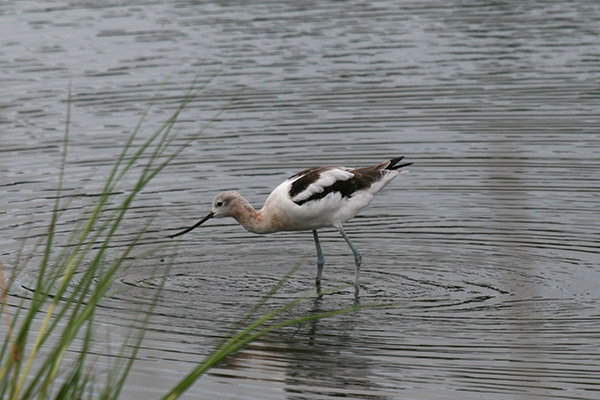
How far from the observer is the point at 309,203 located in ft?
34.4

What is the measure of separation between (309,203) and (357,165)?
12.9 feet

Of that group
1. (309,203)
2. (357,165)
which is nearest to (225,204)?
(309,203)

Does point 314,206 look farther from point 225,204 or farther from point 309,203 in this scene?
point 225,204

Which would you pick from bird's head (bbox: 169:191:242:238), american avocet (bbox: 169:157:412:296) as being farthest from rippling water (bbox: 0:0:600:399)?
bird's head (bbox: 169:191:242:238)

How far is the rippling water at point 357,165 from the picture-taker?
820 cm

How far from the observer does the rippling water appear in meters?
8.20

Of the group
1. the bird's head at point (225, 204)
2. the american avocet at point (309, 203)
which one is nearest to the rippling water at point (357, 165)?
the american avocet at point (309, 203)

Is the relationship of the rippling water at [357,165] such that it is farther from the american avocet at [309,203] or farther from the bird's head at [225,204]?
the bird's head at [225,204]

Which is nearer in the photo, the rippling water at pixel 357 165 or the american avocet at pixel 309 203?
the rippling water at pixel 357 165

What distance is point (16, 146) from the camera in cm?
1569

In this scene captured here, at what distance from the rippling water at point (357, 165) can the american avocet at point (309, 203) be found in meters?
0.53

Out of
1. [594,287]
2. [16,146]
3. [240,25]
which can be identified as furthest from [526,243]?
[240,25]

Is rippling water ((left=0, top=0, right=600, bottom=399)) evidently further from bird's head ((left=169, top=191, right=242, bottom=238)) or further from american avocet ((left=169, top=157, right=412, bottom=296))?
bird's head ((left=169, top=191, right=242, bottom=238))

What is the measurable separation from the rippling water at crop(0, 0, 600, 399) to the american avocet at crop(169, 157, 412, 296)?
20.9 inches
